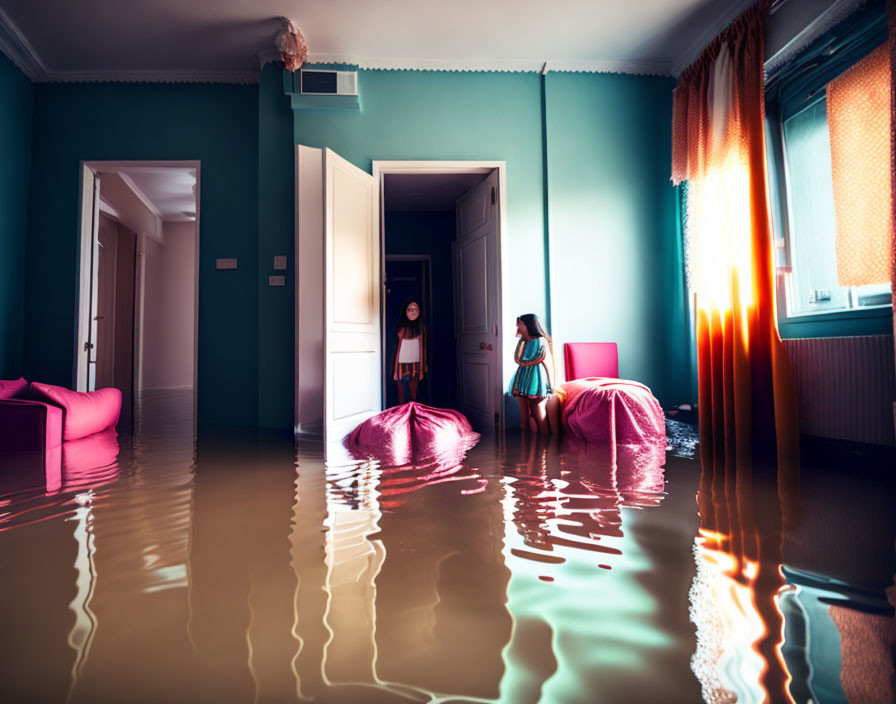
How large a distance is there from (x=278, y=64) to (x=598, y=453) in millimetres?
4259

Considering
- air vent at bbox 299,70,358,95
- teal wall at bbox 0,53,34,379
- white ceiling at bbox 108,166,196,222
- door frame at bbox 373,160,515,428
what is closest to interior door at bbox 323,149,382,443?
door frame at bbox 373,160,515,428

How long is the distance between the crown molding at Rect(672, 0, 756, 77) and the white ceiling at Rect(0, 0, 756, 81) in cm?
1

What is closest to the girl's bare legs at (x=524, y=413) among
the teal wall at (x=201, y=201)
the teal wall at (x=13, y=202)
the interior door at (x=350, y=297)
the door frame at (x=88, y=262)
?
the interior door at (x=350, y=297)

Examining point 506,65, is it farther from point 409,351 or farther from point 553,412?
point 553,412

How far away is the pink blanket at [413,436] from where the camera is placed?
10.4 ft

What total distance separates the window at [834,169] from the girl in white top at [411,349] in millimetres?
3319

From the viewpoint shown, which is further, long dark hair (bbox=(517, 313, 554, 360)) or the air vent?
the air vent

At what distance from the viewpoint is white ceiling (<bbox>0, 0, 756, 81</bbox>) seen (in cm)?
399

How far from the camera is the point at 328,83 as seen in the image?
450 centimetres

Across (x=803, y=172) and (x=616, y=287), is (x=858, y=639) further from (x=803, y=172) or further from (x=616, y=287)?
(x=616, y=287)

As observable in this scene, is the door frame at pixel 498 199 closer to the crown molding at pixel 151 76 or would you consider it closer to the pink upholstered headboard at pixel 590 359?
the pink upholstered headboard at pixel 590 359

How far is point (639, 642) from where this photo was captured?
1.04 m

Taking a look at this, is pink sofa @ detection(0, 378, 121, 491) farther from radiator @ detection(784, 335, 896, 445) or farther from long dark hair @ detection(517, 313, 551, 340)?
radiator @ detection(784, 335, 896, 445)

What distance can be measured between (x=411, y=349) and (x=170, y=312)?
6.52 m
